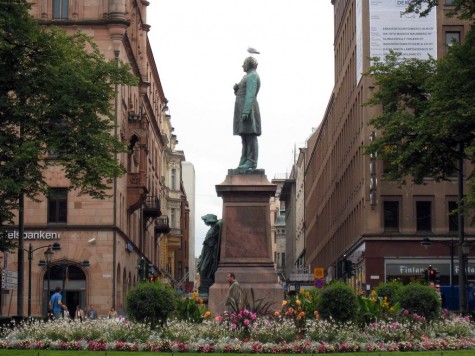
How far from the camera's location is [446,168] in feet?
144

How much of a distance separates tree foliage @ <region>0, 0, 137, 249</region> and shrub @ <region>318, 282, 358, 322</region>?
13315mm

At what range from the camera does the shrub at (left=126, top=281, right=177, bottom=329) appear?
28.0 m

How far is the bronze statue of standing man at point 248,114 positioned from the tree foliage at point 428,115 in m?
8.17

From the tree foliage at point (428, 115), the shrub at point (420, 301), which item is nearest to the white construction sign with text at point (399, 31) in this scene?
the tree foliage at point (428, 115)

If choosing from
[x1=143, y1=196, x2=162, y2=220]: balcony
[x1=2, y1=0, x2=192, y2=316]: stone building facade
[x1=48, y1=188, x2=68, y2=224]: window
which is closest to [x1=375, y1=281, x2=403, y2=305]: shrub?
[x1=2, y1=0, x2=192, y2=316]: stone building facade

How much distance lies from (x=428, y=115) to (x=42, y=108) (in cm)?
1330

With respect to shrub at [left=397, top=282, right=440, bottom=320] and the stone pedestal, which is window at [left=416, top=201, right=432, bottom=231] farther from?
shrub at [left=397, top=282, right=440, bottom=320]

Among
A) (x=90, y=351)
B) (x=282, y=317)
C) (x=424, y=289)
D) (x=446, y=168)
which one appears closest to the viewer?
(x=90, y=351)

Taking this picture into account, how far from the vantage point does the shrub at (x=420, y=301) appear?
1174 inches

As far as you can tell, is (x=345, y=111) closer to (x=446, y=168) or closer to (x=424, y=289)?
(x=446, y=168)

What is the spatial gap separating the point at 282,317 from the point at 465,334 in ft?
14.6

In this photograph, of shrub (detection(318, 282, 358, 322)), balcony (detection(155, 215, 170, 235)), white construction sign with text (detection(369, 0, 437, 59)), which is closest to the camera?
shrub (detection(318, 282, 358, 322))

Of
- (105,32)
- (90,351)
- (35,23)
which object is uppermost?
(105,32)

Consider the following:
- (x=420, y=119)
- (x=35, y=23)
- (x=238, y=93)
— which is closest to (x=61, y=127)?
(x=35, y=23)
